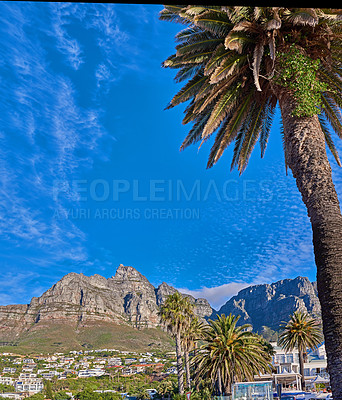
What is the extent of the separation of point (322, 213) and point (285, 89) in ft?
12.9

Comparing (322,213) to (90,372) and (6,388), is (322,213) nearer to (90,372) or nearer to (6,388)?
(6,388)

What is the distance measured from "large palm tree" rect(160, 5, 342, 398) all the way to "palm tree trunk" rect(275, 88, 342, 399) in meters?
0.02

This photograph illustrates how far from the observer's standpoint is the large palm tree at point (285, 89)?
7195mm

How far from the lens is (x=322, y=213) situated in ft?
25.0

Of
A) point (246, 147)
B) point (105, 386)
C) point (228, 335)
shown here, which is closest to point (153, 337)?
point (105, 386)

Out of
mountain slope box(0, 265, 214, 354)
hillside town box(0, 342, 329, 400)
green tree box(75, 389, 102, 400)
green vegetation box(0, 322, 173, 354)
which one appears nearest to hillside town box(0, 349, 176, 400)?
hillside town box(0, 342, 329, 400)

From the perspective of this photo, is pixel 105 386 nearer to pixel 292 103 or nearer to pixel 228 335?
pixel 228 335

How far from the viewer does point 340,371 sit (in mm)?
Result: 6344

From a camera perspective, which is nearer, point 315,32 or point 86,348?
point 315,32

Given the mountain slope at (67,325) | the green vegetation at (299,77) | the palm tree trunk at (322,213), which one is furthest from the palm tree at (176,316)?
the mountain slope at (67,325)

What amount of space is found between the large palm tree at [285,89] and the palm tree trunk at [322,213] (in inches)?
0.7

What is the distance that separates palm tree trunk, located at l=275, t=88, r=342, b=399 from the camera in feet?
21.5

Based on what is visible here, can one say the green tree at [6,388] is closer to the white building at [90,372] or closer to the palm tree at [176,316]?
the white building at [90,372]

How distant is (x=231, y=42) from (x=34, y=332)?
17957 cm
